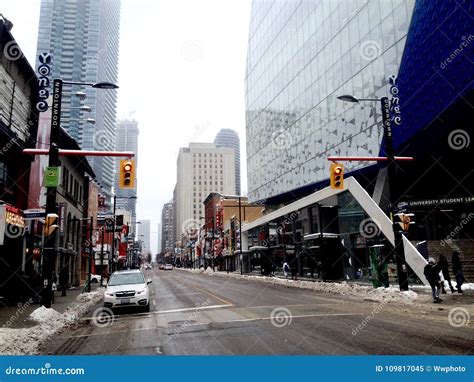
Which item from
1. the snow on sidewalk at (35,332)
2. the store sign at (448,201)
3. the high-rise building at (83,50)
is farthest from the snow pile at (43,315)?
the store sign at (448,201)

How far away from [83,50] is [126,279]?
44739 mm

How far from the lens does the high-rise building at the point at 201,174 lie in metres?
152

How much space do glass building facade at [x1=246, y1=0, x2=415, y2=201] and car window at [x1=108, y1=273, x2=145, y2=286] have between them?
24.6m

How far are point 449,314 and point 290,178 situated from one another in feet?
130

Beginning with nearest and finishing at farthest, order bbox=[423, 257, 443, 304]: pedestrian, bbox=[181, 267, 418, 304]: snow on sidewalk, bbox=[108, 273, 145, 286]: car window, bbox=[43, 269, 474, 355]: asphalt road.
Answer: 1. bbox=[43, 269, 474, 355]: asphalt road
2. bbox=[423, 257, 443, 304]: pedestrian
3. bbox=[108, 273, 145, 286]: car window
4. bbox=[181, 267, 418, 304]: snow on sidewalk

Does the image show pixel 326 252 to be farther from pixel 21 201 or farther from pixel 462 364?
pixel 462 364

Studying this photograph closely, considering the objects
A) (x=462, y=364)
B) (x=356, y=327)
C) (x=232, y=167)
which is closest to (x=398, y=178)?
(x=356, y=327)

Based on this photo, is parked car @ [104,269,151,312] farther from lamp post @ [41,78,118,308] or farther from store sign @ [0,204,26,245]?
store sign @ [0,204,26,245]

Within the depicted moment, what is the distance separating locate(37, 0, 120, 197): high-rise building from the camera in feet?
128

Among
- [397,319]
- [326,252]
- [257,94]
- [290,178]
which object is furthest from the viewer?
[257,94]

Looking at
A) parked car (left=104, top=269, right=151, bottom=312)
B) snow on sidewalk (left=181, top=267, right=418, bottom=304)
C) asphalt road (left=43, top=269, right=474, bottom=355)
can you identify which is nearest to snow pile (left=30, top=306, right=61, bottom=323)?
asphalt road (left=43, top=269, right=474, bottom=355)

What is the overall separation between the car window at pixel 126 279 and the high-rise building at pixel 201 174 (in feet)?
426

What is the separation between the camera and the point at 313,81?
1838 inches

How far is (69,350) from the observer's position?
849 cm
